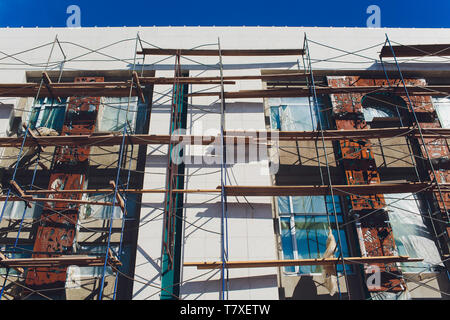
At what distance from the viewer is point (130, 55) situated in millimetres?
16656

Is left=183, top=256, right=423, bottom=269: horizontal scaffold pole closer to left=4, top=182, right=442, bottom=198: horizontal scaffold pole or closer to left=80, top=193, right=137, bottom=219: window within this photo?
left=4, top=182, right=442, bottom=198: horizontal scaffold pole

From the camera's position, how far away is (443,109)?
620 inches

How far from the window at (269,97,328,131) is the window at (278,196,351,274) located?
11.7 ft

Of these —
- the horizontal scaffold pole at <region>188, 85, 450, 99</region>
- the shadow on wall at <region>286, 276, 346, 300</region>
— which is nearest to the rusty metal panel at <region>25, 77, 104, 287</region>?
the horizontal scaffold pole at <region>188, 85, 450, 99</region>

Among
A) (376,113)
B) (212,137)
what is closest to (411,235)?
(376,113)

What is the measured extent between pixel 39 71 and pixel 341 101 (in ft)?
46.2

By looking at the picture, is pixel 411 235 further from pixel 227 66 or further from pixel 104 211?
pixel 104 211

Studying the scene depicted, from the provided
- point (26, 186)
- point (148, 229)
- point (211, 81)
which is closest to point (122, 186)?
point (148, 229)

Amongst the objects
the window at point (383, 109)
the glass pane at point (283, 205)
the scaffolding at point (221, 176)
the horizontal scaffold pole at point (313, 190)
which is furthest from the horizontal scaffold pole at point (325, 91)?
the horizontal scaffold pole at point (313, 190)

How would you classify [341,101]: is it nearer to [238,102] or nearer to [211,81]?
[238,102]

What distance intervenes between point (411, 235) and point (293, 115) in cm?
684

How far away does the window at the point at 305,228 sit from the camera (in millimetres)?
12273

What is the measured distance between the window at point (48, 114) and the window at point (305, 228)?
10339 mm
